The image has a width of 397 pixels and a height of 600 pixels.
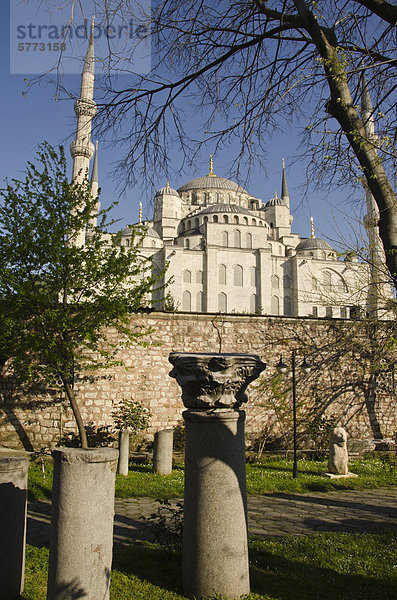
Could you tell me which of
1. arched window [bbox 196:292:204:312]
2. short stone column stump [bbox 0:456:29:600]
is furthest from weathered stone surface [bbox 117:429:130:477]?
arched window [bbox 196:292:204:312]

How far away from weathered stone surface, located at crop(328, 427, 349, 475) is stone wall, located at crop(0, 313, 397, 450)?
2.19 m

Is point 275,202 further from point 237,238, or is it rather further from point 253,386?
point 253,386

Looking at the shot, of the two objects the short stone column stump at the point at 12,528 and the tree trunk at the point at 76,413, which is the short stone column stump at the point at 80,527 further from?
the tree trunk at the point at 76,413

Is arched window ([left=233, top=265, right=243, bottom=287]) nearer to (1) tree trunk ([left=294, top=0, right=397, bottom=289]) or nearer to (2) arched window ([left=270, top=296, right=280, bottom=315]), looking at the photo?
(2) arched window ([left=270, top=296, right=280, bottom=315])

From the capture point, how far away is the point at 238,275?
47781mm

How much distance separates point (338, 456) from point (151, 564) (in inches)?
225

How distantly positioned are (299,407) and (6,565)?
887cm

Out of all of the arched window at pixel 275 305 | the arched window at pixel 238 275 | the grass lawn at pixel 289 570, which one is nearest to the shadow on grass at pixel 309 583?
the grass lawn at pixel 289 570

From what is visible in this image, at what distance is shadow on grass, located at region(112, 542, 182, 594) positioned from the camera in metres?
3.36

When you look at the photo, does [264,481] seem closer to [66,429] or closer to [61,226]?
[66,429]

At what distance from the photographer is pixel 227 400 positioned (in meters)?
3.13

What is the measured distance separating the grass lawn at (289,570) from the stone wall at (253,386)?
573 cm

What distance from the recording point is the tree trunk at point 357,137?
11.9 feet

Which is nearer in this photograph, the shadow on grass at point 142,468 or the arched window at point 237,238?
the shadow on grass at point 142,468
